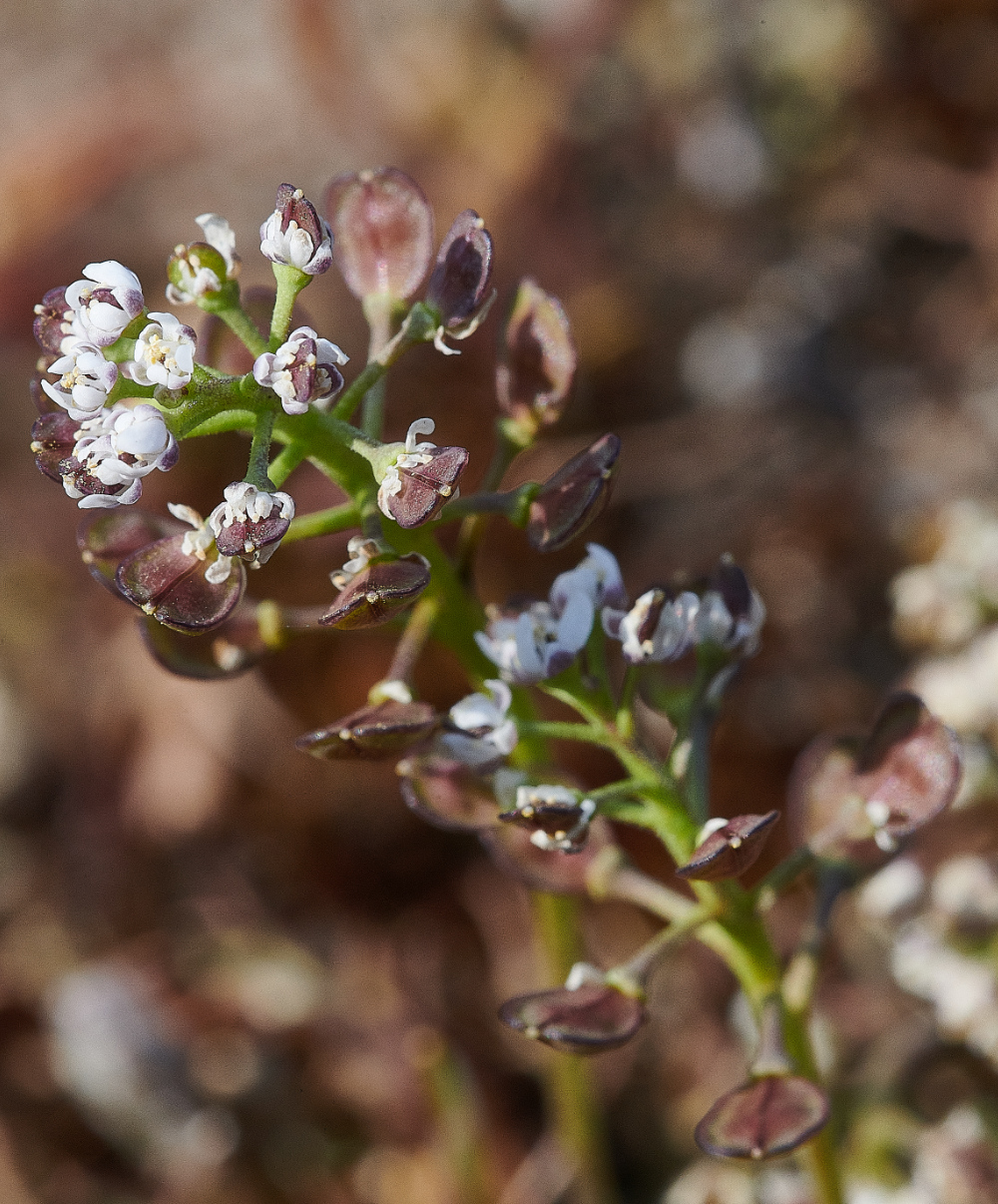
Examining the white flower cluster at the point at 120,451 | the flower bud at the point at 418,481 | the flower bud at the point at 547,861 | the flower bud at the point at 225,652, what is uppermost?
the white flower cluster at the point at 120,451

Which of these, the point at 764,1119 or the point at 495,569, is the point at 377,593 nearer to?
the point at 764,1119

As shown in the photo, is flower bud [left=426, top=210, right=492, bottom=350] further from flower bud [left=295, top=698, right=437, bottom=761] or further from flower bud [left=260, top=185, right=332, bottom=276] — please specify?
flower bud [left=295, top=698, right=437, bottom=761]

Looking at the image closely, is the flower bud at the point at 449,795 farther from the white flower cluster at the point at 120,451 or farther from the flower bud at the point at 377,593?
the white flower cluster at the point at 120,451

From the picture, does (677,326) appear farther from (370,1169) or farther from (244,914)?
(370,1169)

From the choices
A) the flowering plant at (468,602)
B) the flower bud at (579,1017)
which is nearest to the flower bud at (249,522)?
the flowering plant at (468,602)

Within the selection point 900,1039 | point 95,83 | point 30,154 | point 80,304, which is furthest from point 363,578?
point 95,83

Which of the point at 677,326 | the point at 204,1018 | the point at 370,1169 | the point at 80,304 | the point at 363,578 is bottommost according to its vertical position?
the point at 370,1169
